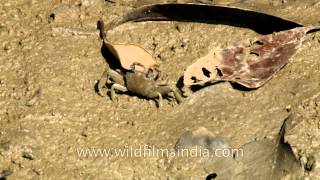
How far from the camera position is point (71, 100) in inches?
179

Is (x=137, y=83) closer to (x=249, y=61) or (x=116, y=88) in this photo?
(x=116, y=88)

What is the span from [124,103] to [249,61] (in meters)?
0.75

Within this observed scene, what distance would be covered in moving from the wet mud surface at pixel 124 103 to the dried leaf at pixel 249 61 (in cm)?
5

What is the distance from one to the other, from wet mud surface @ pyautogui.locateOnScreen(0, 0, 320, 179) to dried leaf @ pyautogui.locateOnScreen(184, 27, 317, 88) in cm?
5

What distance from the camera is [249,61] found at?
4.70 metres

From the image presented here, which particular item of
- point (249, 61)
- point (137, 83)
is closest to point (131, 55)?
point (137, 83)

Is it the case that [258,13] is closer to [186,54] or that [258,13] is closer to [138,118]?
[186,54]

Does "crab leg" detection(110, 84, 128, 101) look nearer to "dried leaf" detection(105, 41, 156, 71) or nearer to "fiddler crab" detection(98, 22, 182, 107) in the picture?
"fiddler crab" detection(98, 22, 182, 107)

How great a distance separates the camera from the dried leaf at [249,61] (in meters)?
4.59

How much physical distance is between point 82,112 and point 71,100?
4.4 inches

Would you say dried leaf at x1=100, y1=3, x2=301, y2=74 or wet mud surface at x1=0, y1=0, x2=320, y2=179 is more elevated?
dried leaf at x1=100, y1=3, x2=301, y2=74

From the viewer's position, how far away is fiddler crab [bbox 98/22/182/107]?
4.52 meters

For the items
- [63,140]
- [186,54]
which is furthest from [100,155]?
[186,54]

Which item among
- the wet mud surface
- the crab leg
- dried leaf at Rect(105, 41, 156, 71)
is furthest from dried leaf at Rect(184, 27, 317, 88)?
the crab leg
